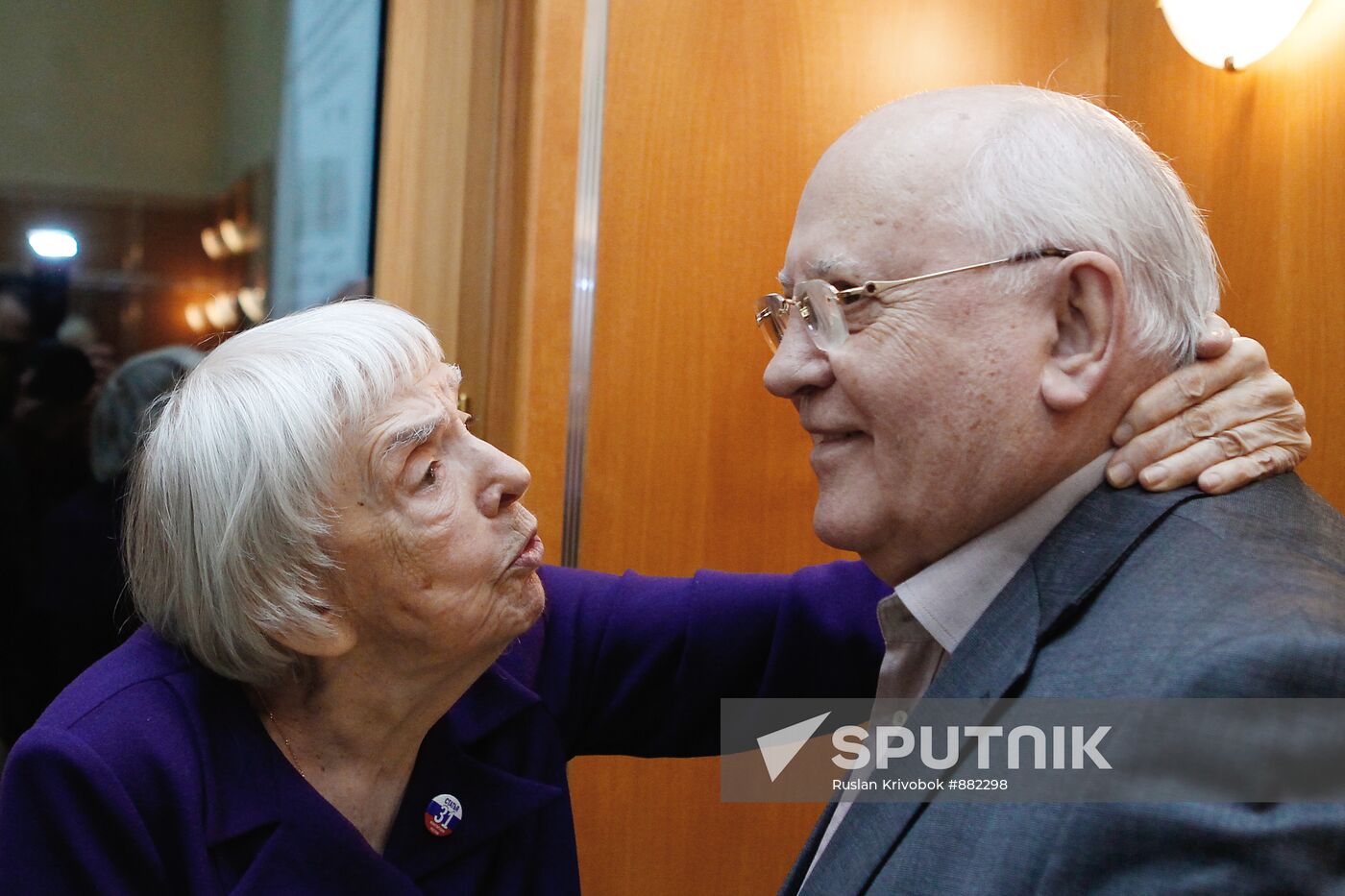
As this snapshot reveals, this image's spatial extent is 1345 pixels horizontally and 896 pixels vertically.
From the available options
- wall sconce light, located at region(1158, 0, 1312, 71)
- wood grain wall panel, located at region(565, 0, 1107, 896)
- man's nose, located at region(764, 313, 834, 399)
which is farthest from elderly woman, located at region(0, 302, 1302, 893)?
wall sconce light, located at region(1158, 0, 1312, 71)

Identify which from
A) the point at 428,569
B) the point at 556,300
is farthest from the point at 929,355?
the point at 556,300

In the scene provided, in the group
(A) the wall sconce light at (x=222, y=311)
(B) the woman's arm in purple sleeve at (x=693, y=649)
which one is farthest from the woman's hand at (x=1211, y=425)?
(A) the wall sconce light at (x=222, y=311)

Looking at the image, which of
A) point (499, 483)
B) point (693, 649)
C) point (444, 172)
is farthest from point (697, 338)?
point (499, 483)

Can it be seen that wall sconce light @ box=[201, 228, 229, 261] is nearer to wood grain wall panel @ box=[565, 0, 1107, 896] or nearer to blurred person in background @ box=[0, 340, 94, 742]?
blurred person in background @ box=[0, 340, 94, 742]

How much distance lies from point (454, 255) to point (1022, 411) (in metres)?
1.58

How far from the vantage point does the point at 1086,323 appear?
1.11 metres

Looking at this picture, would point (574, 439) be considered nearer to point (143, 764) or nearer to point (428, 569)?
point (428, 569)

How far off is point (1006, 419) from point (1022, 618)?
0.19 metres

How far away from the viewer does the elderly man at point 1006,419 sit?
0.99m

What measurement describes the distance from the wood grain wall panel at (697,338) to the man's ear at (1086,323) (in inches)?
50.7

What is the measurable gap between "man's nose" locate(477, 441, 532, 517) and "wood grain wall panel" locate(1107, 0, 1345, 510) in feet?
4.45

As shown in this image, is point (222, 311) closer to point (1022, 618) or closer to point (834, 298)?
point (834, 298)

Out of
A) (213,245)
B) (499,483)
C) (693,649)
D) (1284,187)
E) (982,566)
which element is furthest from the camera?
(213,245)

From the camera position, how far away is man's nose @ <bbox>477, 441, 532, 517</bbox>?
1435 millimetres
